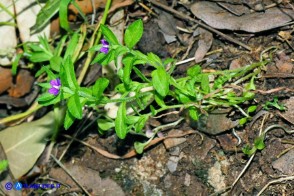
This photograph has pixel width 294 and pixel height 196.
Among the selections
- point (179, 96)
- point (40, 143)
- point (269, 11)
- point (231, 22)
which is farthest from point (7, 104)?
point (269, 11)

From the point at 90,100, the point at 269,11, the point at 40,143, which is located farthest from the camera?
the point at 40,143

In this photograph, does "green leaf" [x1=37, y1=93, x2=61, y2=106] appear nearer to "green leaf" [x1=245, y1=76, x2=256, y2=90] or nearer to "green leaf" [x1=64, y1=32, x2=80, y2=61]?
"green leaf" [x1=64, y1=32, x2=80, y2=61]

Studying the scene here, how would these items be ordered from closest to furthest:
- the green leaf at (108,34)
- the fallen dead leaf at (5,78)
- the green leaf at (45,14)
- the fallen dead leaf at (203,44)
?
the green leaf at (108,34)
the fallen dead leaf at (203,44)
the green leaf at (45,14)
the fallen dead leaf at (5,78)

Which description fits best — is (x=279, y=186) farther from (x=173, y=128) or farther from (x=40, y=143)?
(x=40, y=143)

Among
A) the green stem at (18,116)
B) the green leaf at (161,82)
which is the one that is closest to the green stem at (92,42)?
the green stem at (18,116)

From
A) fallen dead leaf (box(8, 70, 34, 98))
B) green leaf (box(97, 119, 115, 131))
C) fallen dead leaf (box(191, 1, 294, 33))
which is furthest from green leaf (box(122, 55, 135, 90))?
fallen dead leaf (box(8, 70, 34, 98))

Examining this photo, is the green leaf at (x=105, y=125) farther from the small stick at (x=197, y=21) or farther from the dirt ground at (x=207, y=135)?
the small stick at (x=197, y=21)

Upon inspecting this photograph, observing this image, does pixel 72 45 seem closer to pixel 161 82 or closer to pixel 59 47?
pixel 59 47
